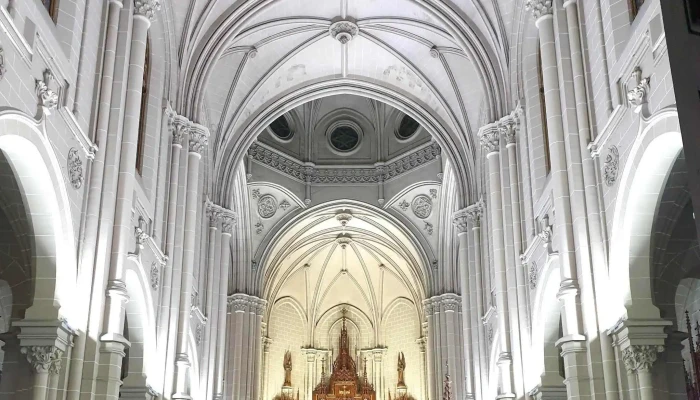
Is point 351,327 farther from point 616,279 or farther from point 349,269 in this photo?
point 616,279

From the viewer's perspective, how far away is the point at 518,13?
16891 mm

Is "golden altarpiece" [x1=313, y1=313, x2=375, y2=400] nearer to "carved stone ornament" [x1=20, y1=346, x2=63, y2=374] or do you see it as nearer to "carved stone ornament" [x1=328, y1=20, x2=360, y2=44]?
"carved stone ornament" [x1=328, y1=20, x2=360, y2=44]

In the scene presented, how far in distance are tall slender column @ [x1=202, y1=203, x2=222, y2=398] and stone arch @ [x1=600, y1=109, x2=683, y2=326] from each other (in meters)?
12.6

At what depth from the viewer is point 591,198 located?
11672 mm

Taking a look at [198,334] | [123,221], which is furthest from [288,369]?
[123,221]

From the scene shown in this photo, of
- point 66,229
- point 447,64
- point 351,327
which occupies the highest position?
point 447,64

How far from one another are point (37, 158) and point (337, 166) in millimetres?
22220

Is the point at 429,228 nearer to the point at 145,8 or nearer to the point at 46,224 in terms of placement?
the point at 145,8

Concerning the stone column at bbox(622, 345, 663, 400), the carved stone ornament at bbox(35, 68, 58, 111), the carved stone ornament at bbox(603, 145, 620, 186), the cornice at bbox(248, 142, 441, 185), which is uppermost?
the cornice at bbox(248, 142, 441, 185)

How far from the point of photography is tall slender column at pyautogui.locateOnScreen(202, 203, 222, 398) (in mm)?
20984

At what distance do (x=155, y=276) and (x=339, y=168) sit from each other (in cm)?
1679

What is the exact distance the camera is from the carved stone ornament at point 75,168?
36.9 feet

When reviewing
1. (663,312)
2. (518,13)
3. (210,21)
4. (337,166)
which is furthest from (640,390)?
(337,166)

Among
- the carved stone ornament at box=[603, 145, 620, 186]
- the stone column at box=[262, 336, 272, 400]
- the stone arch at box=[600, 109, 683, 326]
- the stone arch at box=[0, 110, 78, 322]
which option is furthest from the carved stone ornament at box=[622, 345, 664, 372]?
the stone column at box=[262, 336, 272, 400]
